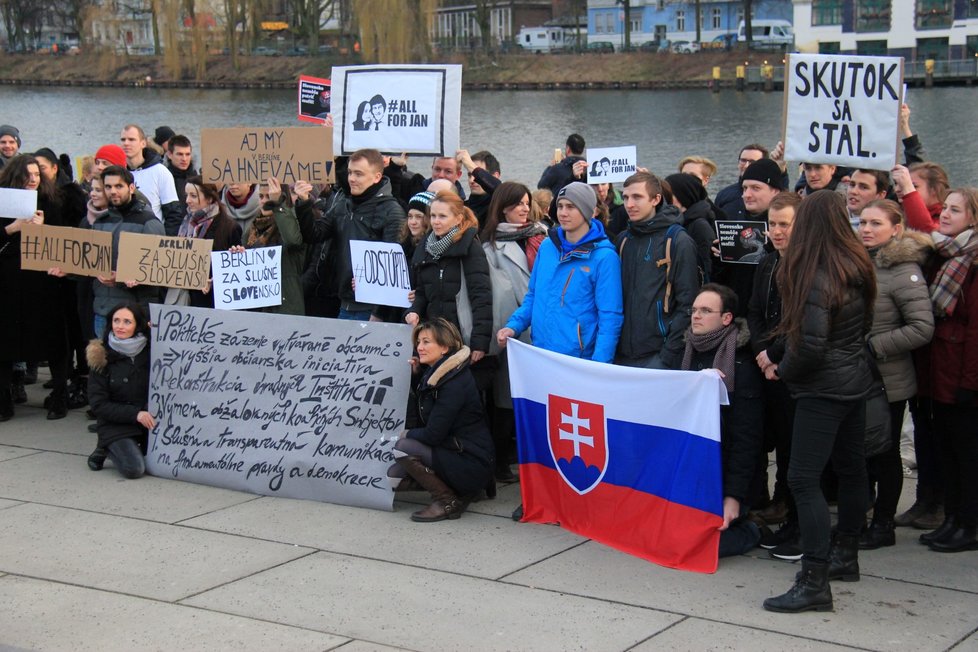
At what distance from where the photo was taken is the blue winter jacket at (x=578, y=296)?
6746 mm

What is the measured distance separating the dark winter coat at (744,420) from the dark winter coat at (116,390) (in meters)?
3.81

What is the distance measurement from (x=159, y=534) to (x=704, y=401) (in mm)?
2992

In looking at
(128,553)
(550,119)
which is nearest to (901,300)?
(128,553)

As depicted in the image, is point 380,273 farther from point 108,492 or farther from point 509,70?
point 509,70

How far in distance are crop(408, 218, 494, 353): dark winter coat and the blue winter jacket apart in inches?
14.2

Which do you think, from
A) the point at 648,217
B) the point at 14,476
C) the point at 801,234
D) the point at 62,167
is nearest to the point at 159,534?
the point at 14,476

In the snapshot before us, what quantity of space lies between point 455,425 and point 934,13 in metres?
81.4

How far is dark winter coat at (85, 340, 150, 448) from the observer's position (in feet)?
26.0

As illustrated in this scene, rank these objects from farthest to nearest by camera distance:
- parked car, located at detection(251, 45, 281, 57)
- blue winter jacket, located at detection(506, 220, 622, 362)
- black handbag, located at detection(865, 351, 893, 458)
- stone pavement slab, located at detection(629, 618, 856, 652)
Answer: parked car, located at detection(251, 45, 281, 57)
blue winter jacket, located at detection(506, 220, 622, 362)
black handbag, located at detection(865, 351, 893, 458)
stone pavement slab, located at detection(629, 618, 856, 652)

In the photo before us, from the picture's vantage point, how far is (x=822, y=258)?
5.34 metres

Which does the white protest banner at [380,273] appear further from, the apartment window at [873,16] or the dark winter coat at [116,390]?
the apartment window at [873,16]

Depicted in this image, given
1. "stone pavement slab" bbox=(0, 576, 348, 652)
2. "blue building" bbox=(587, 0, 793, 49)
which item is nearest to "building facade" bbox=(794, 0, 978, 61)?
"blue building" bbox=(587, 0, 793, 49)

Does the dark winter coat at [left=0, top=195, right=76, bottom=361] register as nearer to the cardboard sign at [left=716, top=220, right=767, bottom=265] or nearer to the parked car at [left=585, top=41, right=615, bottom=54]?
the cardboard sign at [left=716, top=220, right=767, bottom=265]

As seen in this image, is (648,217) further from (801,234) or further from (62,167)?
(62,167)
